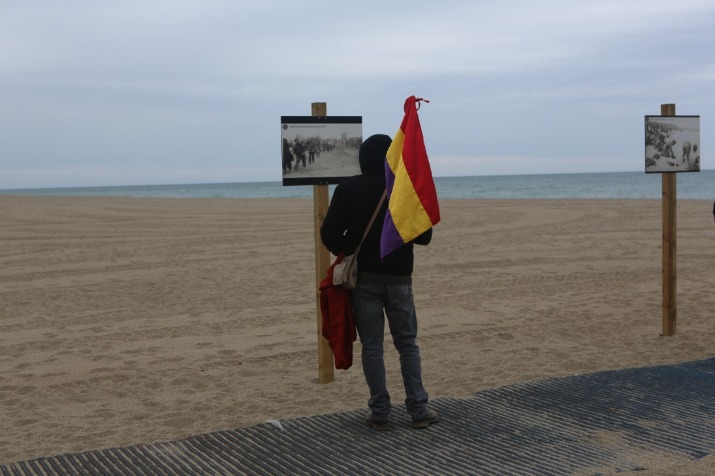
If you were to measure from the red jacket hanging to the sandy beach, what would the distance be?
2.69 ft

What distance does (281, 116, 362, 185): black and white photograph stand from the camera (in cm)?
625

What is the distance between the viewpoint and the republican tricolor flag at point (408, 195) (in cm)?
507

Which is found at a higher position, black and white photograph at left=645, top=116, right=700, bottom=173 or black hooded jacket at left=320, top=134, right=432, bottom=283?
black and white photograph at left=645, top=116, right=700, bottom=173

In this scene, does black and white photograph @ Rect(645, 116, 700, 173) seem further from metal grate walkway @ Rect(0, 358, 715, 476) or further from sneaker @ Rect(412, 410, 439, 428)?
sneaker @ Rect(412, 410, 439, 428)

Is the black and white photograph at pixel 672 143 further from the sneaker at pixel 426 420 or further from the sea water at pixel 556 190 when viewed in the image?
the sea water at pixel 556 190

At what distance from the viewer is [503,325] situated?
887 cm

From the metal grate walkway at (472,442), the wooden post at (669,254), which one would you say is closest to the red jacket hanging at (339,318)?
the metal grate walkway at (472,442)

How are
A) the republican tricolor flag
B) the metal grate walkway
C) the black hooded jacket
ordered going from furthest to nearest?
the black hooded jacket → the republican tricolor flag → the metal grate walkway

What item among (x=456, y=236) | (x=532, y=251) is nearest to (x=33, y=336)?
(x=532, y=251)

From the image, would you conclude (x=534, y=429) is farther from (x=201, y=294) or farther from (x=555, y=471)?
(x=201, y=294)

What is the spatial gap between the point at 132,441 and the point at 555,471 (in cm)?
269

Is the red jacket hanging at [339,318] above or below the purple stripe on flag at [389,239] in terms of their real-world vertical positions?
below

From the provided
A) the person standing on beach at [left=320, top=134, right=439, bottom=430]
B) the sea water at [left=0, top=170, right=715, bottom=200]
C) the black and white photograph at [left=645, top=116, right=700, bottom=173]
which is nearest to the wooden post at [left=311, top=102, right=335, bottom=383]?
the person standing on beach at [left=320, top=134, right=439, bottom=430]

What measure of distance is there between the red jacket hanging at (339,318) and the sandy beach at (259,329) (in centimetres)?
82
